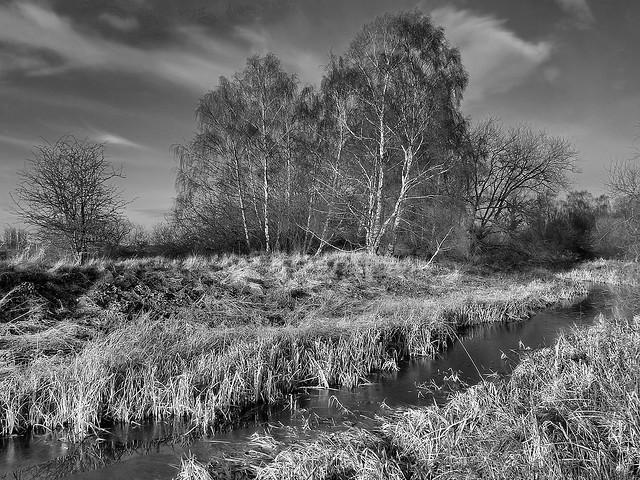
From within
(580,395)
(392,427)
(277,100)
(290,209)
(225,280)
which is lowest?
(392,427)

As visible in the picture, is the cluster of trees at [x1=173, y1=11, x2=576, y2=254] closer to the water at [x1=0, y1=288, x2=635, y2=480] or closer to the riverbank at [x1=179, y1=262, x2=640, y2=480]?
the water at [x1=0, y1=288, x2=635, y2=480]

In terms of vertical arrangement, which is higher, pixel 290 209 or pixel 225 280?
pixel 290 209

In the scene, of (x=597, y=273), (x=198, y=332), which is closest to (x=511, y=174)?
(x=597, y=273)

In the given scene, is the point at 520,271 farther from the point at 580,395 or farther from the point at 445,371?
the point at 580,395

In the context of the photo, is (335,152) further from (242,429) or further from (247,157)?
(242,429)

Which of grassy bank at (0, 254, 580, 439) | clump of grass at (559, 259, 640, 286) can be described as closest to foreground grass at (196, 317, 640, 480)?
grassy bank at (0, 254, 580, 439)

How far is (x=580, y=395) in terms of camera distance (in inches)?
191

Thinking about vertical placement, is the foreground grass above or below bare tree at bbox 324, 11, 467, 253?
below

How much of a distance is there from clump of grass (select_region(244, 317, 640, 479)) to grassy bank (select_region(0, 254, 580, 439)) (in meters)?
1.88

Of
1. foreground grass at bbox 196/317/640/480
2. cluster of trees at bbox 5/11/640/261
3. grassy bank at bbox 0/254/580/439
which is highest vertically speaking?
cluster of trees at bbox 5/11/640/261

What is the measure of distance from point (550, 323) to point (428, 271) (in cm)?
611

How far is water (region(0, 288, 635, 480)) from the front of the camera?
445 cm

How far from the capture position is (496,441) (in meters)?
4.06

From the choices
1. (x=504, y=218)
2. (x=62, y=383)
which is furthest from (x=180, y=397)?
(x=504, y=218)
